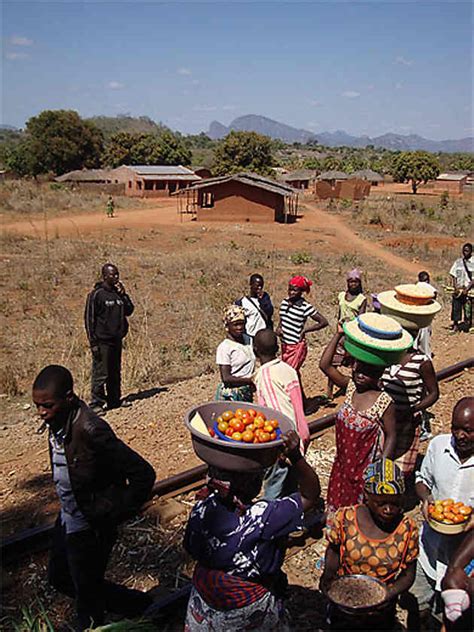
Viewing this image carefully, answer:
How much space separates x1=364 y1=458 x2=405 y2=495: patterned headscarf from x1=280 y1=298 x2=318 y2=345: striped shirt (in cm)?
397

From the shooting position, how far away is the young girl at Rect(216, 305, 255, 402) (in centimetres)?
532


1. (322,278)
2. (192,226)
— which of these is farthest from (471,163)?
(322,278)

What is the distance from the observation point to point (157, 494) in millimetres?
5668

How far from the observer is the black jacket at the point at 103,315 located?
302 inches

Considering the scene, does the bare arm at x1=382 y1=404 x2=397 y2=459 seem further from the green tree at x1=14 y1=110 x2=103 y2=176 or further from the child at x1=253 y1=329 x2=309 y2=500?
the green tree at x1=14 y1=110 x2=103 y2=176

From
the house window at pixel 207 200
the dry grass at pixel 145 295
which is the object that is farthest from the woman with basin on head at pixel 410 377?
the house window at pixel 207 200

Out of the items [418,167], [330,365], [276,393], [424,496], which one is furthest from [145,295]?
[418,167]

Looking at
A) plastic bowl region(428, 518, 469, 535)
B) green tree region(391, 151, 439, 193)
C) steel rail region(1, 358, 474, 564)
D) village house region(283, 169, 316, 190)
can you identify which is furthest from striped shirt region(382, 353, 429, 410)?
green tree region(391, 151, 439, 193)

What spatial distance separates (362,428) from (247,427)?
3.88 feet

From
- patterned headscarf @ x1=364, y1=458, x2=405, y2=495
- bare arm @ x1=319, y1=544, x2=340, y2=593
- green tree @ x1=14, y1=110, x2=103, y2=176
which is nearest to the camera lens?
patterned headscarf @ x1=364, y1=458, x2=405, y2=495

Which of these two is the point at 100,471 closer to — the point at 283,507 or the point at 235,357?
the point at 283,507

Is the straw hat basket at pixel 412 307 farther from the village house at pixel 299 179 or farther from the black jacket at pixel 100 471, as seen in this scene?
the village house at pixel 299 179

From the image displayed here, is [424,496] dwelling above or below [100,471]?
below

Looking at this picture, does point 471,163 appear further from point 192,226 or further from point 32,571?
point 32,571
